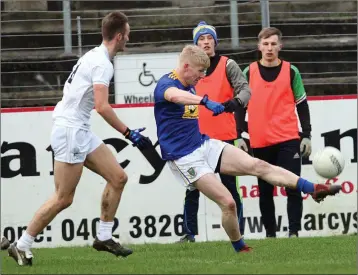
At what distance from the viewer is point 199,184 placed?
10.6m

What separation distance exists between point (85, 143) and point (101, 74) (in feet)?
2.24

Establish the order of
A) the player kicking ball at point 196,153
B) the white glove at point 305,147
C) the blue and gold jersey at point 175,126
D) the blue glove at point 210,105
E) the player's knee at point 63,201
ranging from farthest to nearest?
1. the white glove at point 305,147
2. the blue and gold jersey at point 175,126
3. the player kicking ball at point 196,153
4. the player's knee at point 63,201
5. the blue glove at point 210,105

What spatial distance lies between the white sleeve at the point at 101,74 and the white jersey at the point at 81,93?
0.08 ft

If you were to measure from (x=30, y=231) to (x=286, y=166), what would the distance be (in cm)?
394

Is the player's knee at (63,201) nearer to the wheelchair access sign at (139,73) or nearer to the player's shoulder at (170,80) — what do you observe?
the player's shoulder at (170,80)

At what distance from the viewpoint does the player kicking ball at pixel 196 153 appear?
10469 mm

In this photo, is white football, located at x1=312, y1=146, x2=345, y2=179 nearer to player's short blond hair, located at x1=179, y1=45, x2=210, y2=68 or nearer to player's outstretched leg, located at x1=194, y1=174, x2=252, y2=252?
player's outstretched leg, located at x1=194, y1=174, x2=252, y2=252

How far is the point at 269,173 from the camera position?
34.3 feet

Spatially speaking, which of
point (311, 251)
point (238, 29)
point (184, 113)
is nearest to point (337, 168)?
point (311, 251)

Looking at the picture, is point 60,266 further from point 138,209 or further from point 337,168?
point 138,209

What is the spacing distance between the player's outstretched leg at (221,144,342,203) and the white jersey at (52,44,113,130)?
137 centimetres

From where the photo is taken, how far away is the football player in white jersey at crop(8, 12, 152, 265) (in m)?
10.1

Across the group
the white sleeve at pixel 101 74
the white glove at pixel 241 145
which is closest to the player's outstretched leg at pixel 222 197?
the white sleeve at pixel 101 74

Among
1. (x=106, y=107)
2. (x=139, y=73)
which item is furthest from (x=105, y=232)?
(x=139, y=73)
